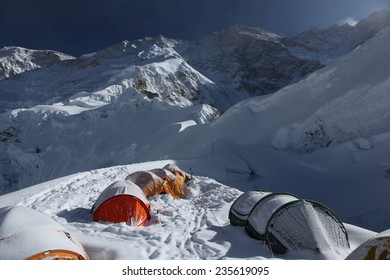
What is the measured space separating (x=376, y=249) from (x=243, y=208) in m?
3.71

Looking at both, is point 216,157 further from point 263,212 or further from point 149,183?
point 263,212

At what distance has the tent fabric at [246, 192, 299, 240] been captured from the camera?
6.55 m

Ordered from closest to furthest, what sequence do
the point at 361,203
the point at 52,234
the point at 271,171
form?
the point at 52,234
the point at 361,203
the point at 271,171

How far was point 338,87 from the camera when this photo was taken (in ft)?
65.5

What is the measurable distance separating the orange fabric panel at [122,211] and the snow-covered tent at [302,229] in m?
Answer: 2.97

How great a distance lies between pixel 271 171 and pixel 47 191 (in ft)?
34.0

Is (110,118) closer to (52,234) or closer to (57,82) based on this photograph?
(52,234)

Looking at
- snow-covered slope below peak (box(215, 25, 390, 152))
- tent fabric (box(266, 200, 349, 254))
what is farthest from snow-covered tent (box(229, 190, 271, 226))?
snow-covered slope below peak (box(215, 25, 390, 152))

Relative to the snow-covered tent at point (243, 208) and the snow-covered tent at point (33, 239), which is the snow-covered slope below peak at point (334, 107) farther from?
the snow-covered tent at point (33, 239)

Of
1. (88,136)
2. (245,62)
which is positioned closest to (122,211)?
(88,136)

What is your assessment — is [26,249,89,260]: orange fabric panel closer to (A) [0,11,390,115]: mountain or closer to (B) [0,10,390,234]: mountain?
(B) [0,10,390,234]: mountain

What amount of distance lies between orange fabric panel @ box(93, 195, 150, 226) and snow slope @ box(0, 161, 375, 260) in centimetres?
24

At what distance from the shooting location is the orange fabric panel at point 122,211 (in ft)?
26.2

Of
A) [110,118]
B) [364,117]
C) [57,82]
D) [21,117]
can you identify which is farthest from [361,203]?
[57,82]
